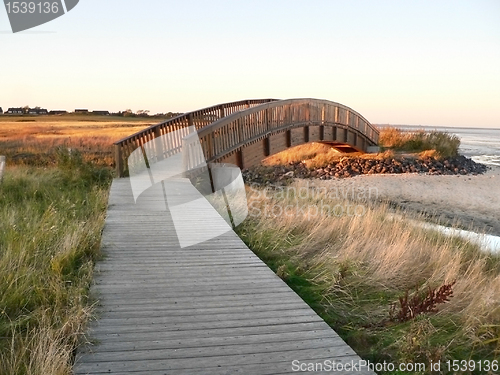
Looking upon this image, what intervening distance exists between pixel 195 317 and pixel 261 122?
12031 millimetres

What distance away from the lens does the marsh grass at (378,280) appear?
3689 mm

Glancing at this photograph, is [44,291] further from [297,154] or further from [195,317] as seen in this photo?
[297,154]

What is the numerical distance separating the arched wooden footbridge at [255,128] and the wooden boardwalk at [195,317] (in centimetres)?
660

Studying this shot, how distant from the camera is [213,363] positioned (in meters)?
3.06

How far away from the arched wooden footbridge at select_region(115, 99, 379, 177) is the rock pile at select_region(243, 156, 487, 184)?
1507 millimetres

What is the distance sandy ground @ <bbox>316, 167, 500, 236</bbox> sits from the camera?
12453mm

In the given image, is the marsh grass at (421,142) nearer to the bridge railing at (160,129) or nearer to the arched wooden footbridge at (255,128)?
the arched wooden footbridge at (255,128)

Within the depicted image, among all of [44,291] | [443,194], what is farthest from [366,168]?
[44,291]

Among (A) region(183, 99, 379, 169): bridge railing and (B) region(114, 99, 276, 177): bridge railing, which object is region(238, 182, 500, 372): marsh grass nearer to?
(A) region(183, 99, 379, 169): bridge railing

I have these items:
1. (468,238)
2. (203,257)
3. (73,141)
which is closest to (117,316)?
(203,257)

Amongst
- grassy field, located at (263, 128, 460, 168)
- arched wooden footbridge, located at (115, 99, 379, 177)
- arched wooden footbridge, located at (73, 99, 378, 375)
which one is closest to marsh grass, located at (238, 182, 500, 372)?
arched wooden footbridge, located at (73, 99, 378, 375)

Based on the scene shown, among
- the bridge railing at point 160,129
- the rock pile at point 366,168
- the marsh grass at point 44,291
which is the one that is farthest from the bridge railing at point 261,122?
the marsh grass at point 44,291

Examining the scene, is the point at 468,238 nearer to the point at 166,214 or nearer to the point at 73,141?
the point at 166,214

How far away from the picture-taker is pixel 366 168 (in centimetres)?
2230
